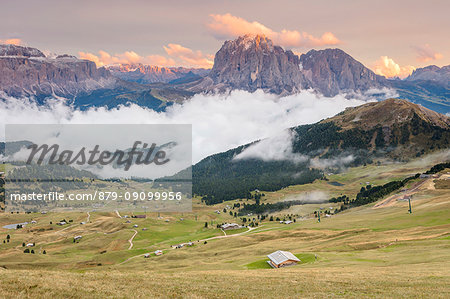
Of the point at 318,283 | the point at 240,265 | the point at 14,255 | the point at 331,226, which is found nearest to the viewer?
the point at 318,283

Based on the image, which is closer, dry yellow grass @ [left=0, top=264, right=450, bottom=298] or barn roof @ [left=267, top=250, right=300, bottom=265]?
dry yellow grass @ [left=0, top=264, right=450, bottom=298]

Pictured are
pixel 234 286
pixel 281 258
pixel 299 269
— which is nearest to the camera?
pixel 234 286

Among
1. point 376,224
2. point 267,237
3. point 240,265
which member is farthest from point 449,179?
point 240,265

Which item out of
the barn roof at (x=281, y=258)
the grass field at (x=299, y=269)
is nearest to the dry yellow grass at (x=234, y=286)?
the grass field at (x=299, y=269)

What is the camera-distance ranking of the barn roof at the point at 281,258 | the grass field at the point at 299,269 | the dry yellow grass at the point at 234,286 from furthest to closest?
the barn roof at the point at 281,258
the grass field at the point at 299,269
the dry yellow grass at the point at 234,286

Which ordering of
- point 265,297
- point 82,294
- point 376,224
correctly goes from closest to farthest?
point 82,294
point 265,297
point 376,224

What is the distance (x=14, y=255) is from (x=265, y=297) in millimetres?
155967

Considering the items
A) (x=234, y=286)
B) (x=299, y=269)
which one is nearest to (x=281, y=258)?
(x=299, y=269)

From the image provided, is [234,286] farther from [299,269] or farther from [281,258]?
[281,258]

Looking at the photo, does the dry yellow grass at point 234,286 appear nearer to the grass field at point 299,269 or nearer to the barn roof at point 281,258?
the grass field at point 299,269

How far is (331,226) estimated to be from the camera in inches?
5669

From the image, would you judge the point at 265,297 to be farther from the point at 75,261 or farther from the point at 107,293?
the point at 75,261

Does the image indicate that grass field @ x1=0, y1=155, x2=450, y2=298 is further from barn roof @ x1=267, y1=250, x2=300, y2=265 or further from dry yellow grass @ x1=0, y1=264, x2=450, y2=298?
barn roof @ x1=267, y1=250, x2=300, y2=265

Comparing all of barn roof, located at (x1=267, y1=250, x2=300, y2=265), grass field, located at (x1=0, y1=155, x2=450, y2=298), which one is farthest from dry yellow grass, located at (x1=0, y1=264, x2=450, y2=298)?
barn roof, located at (x1=267, y1=250, x2=300, y2=265)
